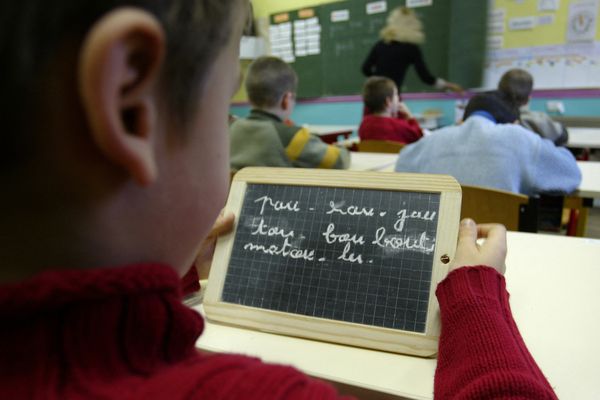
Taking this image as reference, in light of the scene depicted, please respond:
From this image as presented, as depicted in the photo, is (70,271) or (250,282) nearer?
(70,271)

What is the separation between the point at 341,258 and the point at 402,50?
423 centimetres

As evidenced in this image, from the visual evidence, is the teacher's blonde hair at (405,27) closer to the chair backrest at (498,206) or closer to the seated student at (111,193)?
the chair backrest at (498,206)

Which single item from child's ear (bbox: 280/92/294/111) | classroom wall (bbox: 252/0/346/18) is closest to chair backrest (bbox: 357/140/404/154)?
child's ear (bbox: 280/92/294/111)

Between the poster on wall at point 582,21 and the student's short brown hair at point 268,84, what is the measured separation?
2903mm

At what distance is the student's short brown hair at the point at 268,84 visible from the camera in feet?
6.82

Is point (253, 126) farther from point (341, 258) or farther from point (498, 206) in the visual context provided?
point (341, 258)

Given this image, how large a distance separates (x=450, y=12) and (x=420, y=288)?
4222 mm

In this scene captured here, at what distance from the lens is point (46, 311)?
27 centimetres

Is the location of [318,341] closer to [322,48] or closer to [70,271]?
[70,271]

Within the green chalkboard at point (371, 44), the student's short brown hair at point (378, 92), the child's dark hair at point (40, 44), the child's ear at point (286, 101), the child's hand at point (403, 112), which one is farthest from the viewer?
the green chalkboard at point (371, 44)

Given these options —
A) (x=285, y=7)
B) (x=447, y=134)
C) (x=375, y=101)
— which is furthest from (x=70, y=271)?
(x=285, y=7)

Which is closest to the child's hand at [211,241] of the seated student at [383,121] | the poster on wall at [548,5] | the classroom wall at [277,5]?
the seated student at [383,121]

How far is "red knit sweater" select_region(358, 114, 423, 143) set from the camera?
3088 mm

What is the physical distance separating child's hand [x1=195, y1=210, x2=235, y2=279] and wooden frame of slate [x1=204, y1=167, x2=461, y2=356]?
14mm
